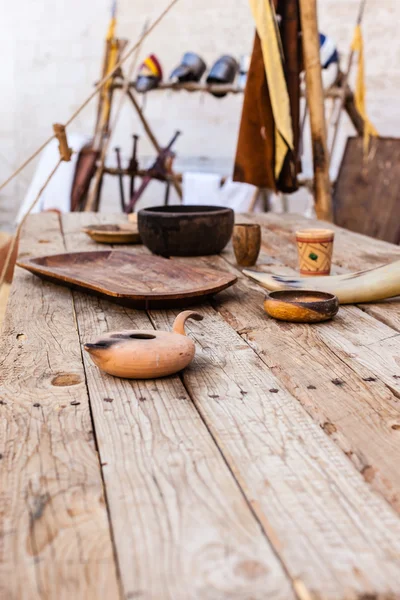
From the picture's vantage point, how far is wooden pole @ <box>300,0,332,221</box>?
9.88 ft

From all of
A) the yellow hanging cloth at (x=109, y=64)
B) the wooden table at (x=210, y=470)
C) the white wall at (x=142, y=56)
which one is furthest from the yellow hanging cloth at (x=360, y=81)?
the wooden table at (x=210, y=470)

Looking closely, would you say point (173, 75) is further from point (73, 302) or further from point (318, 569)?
point (318, 569)

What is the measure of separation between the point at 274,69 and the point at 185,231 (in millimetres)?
1108

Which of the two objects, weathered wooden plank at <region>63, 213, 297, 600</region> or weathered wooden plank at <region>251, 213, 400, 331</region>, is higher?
weathered wooden plank at <region>63, 213, 297, 600</region>

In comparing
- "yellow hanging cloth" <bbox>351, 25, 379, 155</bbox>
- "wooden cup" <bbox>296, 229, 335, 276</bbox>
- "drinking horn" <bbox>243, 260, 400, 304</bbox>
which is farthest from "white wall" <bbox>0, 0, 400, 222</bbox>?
"drinking horn" <bbox>243, 260, 400, 304</bbox>

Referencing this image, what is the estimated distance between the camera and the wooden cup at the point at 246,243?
6.93 ft

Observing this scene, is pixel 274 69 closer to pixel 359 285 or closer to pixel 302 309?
pixel 359 285

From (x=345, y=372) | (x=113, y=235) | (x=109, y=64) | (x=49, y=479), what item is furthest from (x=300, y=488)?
(x=109, y=64)

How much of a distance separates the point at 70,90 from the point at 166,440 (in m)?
6.09

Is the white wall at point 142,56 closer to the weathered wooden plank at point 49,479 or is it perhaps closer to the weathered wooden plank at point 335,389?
the weathered wooden plank at point 335,389

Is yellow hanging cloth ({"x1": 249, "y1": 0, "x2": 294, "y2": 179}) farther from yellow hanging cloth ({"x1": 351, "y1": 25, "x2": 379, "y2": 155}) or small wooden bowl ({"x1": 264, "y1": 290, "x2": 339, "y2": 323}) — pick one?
small wooden bowl ({"x1": 264, "y1": 290, "x2": 339, "y2": 323})

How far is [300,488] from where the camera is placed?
83 centimetres

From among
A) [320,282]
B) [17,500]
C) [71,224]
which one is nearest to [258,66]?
[71,224]

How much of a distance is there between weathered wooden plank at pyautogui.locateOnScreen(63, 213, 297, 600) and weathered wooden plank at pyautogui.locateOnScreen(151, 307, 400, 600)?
22 mm
